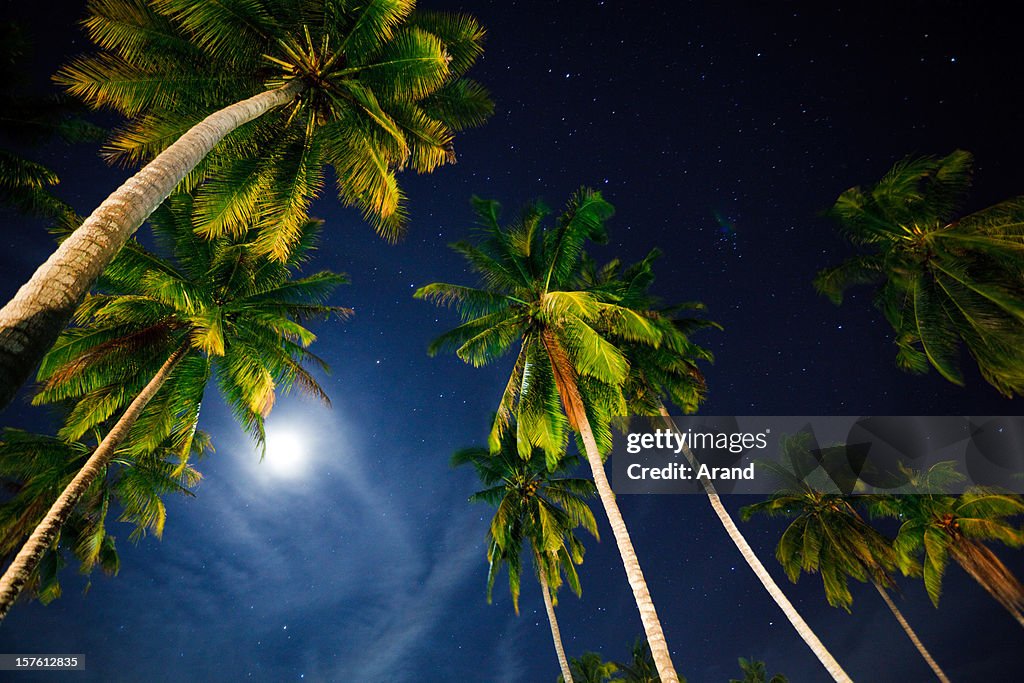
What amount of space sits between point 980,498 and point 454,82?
22492 millimetres

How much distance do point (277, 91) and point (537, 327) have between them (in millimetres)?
8300

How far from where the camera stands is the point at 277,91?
770cm

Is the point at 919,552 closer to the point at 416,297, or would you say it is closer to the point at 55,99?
the point at 416,297

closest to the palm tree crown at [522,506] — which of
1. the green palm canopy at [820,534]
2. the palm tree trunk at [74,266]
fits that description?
the green palm canopy at [820,534]

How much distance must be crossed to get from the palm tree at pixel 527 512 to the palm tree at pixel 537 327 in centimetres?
610

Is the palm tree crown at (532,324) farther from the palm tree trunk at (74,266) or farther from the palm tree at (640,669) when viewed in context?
the palm tree at (640,669)

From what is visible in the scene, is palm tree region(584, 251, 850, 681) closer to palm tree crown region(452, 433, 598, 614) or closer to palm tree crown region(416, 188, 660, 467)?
palm tree crown region(416, 188, 660, 467)

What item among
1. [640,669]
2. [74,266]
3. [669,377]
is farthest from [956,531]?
[74,266]

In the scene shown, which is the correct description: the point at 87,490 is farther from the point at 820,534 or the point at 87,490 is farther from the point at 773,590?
the point at 820,534

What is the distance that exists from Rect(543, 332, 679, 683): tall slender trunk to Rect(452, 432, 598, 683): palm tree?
7.27 metres

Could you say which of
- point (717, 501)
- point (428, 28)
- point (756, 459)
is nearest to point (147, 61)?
point (428, 28)

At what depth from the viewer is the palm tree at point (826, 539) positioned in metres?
18.4

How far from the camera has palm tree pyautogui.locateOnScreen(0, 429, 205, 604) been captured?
13570 millimetres

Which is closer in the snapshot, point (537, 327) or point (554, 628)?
point (537, 327)
